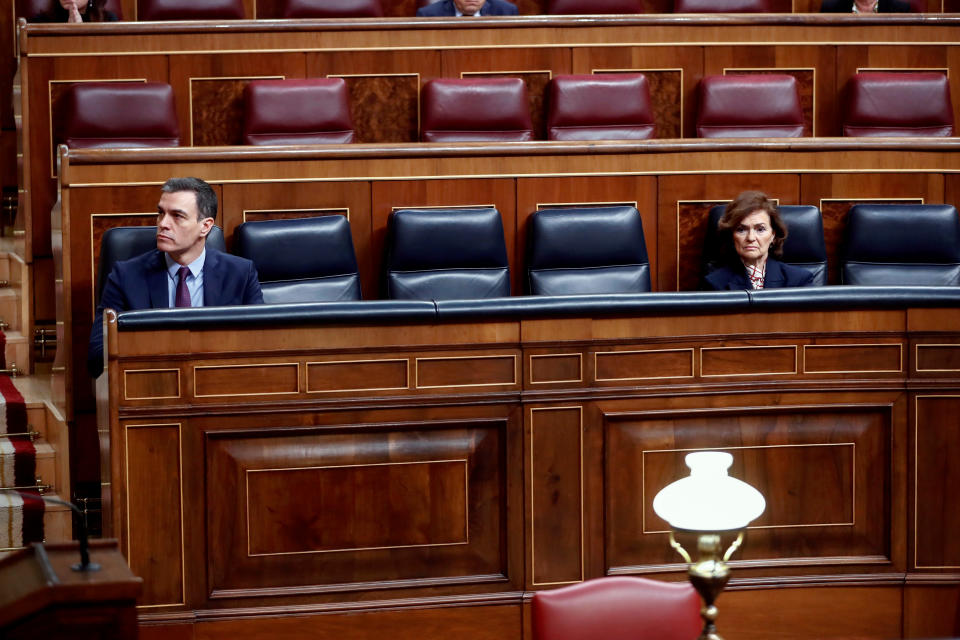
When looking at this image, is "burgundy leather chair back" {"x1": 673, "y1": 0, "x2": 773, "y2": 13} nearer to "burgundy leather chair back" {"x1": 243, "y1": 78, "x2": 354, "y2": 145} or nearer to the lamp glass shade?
"burgundy leather chair back" {"x1": 243, "y1": 78, "x2": 354, "y2": 145}

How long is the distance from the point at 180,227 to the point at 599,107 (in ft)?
3.03

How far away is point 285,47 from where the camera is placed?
7.67 ft

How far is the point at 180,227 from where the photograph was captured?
164cm

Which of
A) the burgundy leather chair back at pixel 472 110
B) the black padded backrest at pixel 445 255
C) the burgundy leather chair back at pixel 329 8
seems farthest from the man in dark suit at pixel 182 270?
the burgundy leather chair back at pixel 329 8

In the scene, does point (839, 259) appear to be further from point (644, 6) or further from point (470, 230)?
point (644, 6)

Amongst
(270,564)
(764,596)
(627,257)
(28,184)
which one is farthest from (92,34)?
(764,596)

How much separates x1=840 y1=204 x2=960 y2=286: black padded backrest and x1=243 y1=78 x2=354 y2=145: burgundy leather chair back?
0.85 m

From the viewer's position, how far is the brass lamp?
31.0 inches

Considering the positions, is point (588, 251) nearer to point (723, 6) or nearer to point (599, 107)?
point (599, 107)

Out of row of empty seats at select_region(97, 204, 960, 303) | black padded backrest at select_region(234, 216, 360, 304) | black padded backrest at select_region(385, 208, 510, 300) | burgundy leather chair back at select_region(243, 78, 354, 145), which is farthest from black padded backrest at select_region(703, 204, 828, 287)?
burgundy leather chair back at select_region(243, 78, 354, 145)

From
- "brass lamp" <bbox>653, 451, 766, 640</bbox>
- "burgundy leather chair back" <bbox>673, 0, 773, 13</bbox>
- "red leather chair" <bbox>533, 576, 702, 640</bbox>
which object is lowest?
"red leather chair" <bbox>533, 576, 702, 640</bbox>

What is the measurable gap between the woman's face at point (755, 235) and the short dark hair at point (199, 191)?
0.72m

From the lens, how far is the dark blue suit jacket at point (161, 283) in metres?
1.62

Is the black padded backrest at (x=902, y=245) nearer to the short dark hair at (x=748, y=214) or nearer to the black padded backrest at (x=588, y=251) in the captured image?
the short dark hair at (x=748, y=214)
